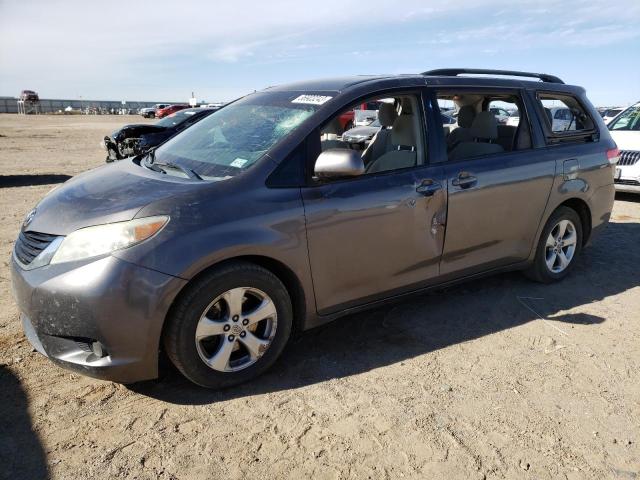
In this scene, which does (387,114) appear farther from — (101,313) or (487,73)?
(101,313)

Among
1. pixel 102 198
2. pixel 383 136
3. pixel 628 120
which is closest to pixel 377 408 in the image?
pixel 102 198

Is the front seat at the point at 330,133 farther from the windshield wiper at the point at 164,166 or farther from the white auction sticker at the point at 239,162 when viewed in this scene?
the windshield wiper at the point at 164,166

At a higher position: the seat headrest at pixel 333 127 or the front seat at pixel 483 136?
the seat headrest at pixel 333 127

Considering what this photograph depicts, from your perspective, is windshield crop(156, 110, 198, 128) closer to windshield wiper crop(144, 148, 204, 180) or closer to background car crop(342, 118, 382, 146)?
background car crop(342, 118, 382, 146)

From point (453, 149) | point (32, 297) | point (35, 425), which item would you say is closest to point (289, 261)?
point (32, 297)

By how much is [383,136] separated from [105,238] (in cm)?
248

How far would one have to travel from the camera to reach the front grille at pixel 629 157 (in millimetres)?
8523

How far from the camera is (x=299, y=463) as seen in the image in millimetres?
2465

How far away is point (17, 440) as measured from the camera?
A: 8.41ft

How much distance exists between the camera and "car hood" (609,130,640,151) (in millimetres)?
8653

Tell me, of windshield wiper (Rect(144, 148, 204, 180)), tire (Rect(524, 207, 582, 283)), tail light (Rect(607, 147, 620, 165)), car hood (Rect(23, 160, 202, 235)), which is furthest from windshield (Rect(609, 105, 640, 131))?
car hood (Rect(23, 160, 202, 235))

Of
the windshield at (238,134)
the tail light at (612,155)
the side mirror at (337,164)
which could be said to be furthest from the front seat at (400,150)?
the tail light at (612,155)

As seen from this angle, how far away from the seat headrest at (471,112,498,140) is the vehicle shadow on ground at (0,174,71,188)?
29.2 ft

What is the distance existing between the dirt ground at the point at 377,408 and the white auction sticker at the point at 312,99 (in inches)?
63.6
